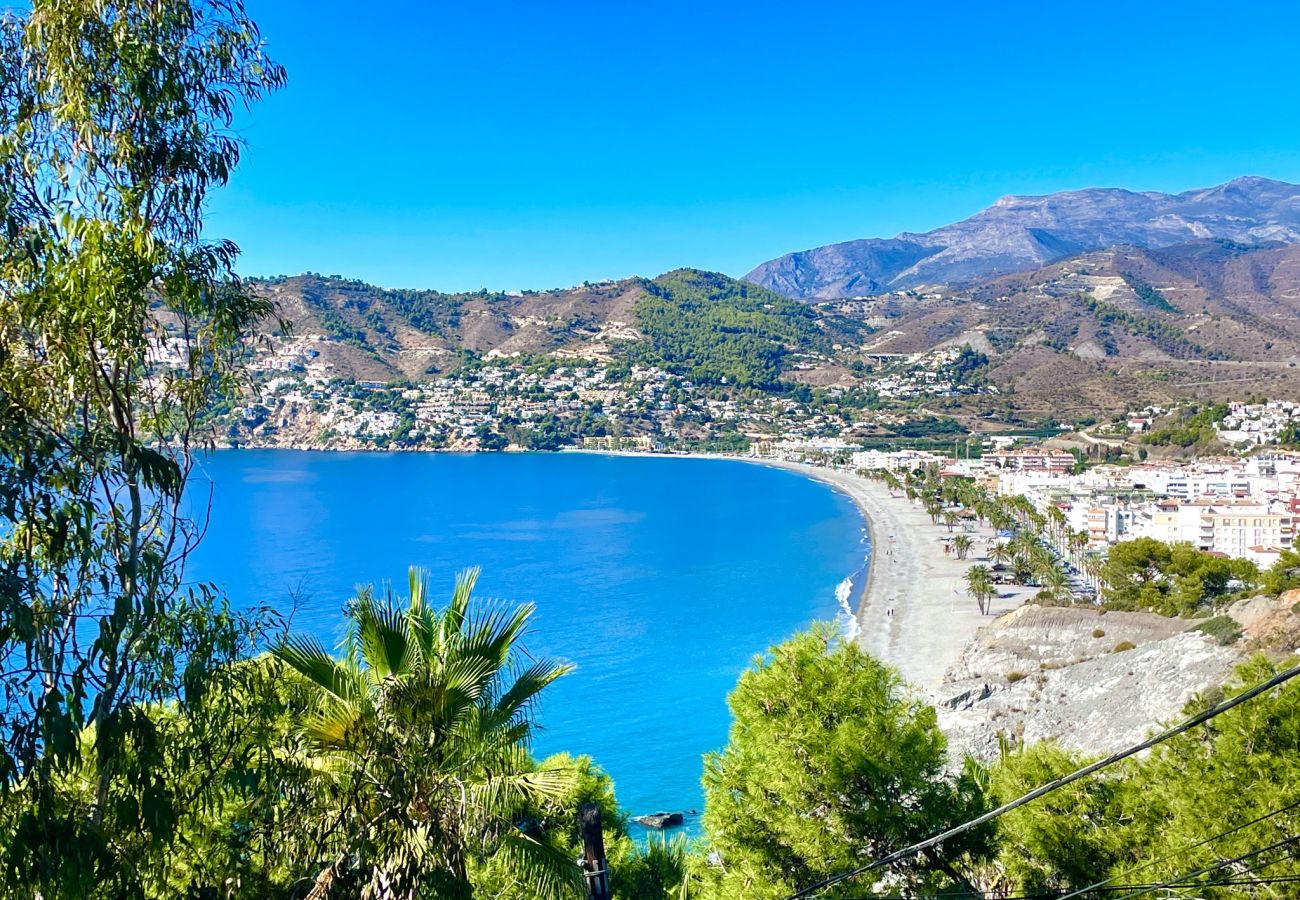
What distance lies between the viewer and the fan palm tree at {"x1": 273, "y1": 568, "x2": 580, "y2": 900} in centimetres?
343

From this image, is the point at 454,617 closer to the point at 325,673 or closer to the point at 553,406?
the point at 325,673

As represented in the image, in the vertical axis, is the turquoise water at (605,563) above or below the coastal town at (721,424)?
below

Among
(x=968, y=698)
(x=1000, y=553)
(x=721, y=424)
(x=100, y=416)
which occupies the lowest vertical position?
(x=1000, y=553)

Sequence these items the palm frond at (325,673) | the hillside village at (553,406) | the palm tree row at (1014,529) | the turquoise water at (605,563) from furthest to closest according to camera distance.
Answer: the hillside village at (553,406) < the palm tree row at (1014,529) < the turquoise water at (605,563) < the palm frond at (325,673)

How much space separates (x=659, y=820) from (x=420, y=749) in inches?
663

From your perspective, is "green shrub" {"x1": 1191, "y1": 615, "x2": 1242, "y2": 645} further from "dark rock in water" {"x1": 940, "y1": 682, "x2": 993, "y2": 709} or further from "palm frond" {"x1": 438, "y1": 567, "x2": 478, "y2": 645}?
"palm frond" {"x1": 438, "y1": 567, "x2": 478, "y2": 645}

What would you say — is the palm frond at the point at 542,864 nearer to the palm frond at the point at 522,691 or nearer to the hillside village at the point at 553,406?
the palm frond at the point at 522,691

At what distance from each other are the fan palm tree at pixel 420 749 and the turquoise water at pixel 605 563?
423 millimetres

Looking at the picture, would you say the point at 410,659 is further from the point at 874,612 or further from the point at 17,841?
the point at 874,612

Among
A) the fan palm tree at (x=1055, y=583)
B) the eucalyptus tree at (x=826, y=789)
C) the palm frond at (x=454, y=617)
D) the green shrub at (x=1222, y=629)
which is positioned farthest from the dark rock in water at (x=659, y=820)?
the fan palm tree at (x=1055, y=583)

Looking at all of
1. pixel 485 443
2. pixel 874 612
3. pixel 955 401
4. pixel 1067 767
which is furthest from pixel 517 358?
pixel 1067 767

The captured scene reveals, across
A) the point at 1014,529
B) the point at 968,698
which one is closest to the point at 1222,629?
the point at 968,698

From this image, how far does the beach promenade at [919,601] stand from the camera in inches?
1207

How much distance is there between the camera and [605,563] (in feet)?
165
